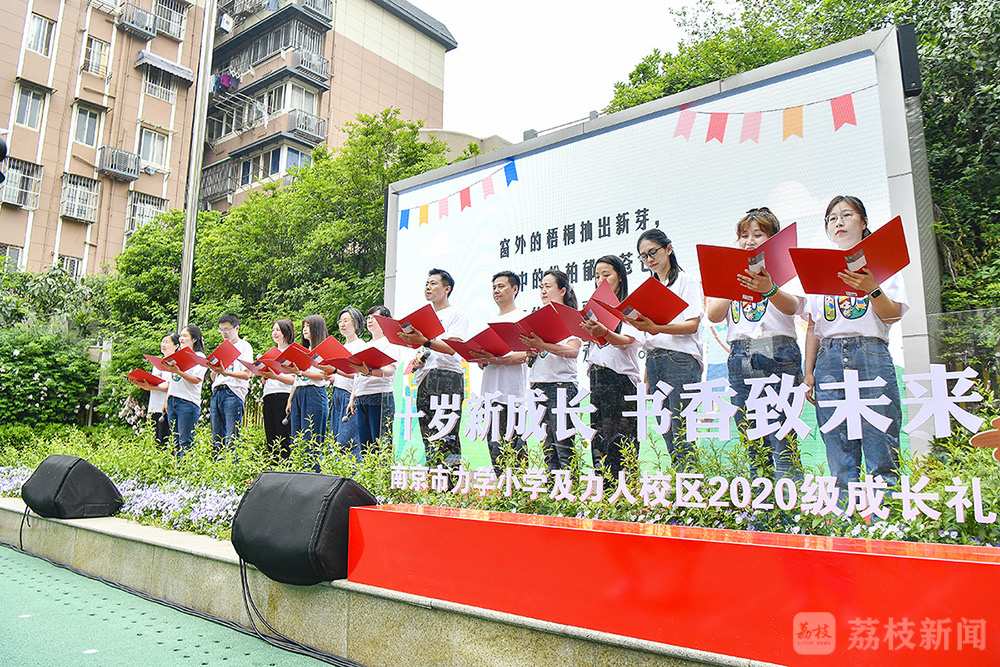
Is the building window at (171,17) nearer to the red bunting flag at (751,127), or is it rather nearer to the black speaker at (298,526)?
the red bunting flag at (751,127)

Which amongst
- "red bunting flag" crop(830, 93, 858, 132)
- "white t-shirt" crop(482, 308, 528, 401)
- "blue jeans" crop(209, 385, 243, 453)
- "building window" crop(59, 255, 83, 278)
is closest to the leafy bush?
"blue jeans" crop(209, 385, 243, 453)

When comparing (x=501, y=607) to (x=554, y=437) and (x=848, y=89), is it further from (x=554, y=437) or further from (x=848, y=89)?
(x=848, y=89)

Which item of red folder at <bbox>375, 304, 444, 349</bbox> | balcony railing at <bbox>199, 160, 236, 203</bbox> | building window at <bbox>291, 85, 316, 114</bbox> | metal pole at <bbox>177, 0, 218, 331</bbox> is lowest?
red folder at <bbox>375, 304, 444, 349</bbox>

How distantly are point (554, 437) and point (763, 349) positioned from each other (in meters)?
0.72

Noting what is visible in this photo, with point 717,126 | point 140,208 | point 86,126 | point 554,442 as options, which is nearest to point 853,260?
point 554,442

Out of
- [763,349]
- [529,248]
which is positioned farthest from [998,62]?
[763,349]

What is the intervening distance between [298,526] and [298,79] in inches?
645

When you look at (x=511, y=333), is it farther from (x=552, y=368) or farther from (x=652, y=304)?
(x=652, y=304)

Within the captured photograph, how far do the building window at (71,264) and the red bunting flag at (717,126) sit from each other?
15064 mm

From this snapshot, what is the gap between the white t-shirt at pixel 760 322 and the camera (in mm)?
2000

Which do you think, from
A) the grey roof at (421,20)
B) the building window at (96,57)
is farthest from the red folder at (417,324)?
the grey roof at (421,20)

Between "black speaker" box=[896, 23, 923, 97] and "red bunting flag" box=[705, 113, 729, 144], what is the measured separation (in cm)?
88

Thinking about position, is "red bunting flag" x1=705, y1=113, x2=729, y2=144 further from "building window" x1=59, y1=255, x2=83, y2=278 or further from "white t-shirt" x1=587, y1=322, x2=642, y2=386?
"building window" x1=59, y1=255, x2=83, y2=278

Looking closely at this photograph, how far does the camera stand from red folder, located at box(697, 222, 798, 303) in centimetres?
182
